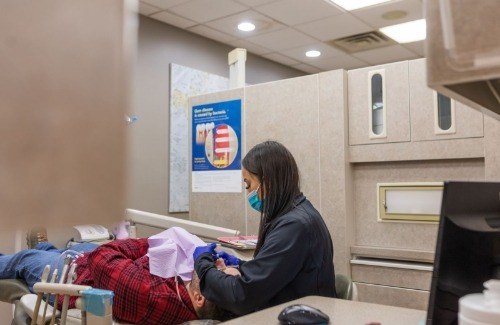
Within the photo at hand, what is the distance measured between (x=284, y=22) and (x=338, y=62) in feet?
4.80

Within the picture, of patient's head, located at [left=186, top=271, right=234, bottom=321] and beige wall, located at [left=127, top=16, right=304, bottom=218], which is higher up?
beige wall, located at [left=127, top=16, right=304, bottom=218]

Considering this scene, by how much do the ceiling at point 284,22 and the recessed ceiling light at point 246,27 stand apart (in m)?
0.05

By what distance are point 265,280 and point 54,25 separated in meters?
1.42

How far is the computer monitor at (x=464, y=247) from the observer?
773mm

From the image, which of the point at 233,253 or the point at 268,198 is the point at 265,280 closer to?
the point at 268,198

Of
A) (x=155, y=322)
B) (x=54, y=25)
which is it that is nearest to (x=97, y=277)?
(x=155, y=322)

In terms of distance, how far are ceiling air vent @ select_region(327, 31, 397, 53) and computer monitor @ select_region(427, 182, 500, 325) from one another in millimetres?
3721

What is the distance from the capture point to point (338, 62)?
521 cm

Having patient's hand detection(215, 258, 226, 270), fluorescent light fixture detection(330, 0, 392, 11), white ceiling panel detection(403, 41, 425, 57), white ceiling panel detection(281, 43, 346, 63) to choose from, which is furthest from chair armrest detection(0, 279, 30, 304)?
white ceiling panel detection(403, 41, 425, 57)

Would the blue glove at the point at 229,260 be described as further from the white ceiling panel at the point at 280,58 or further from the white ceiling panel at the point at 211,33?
the white ceiling panel at the point at 280,58

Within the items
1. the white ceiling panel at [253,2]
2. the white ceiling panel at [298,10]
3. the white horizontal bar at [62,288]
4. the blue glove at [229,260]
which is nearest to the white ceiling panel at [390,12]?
the white ceiling panel at [298,10]

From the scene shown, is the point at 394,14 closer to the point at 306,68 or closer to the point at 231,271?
the point at 306,68

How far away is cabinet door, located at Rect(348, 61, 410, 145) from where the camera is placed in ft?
7.79

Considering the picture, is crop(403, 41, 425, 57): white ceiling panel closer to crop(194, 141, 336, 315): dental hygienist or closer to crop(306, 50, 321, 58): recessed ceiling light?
crop(306, 50, 321, 58): recessed ceiling light
